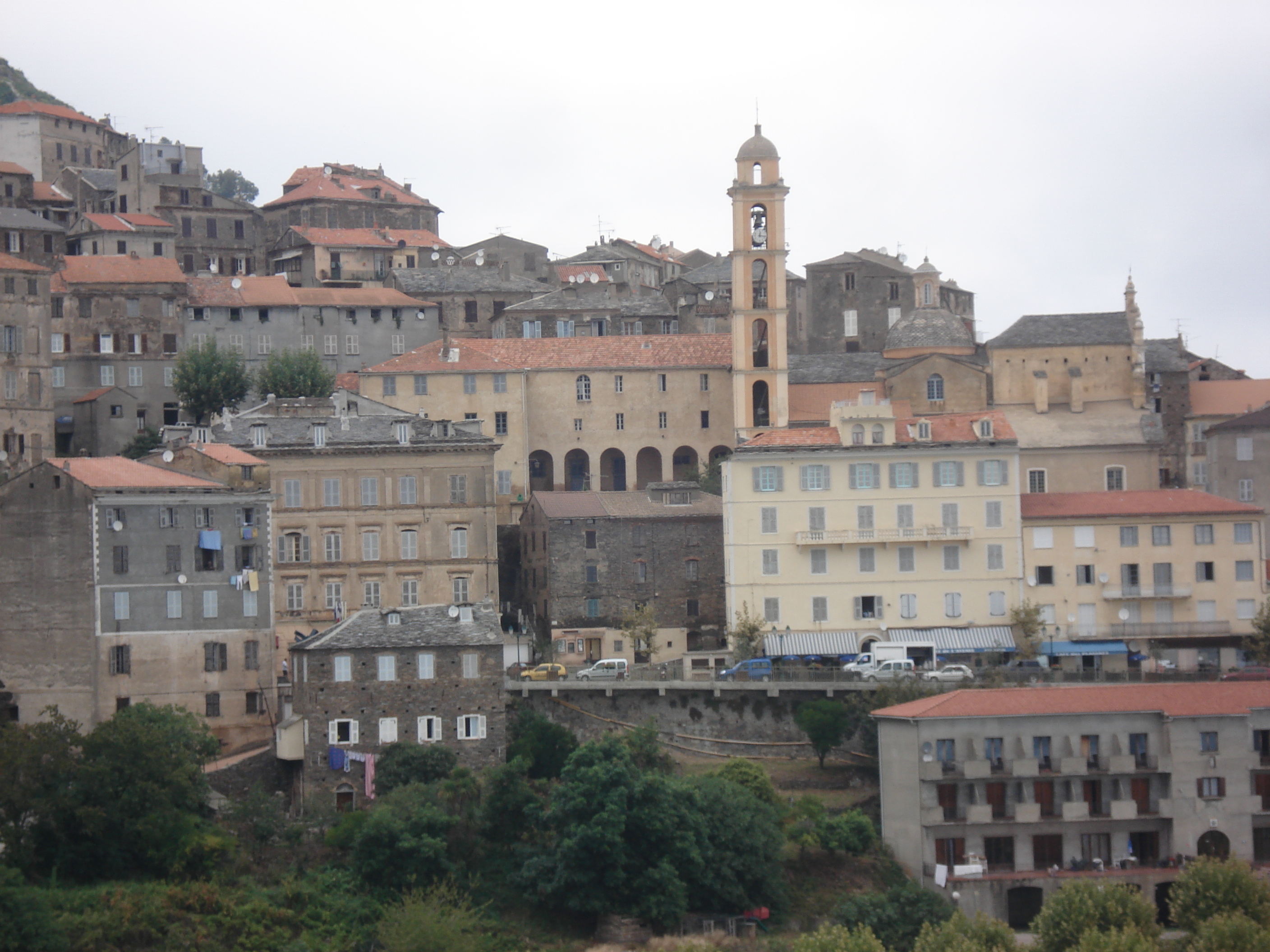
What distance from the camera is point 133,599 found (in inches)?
2697

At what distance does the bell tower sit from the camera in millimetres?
91625

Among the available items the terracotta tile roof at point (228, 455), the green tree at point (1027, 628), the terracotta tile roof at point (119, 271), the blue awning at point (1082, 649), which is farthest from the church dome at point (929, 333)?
the terracotta tile roof at point (119, 271)

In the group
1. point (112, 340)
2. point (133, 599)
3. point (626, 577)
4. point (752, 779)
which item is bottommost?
point (752, 779)

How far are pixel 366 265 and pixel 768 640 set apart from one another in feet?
150

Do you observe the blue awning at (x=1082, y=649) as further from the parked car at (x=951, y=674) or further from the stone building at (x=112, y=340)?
the stone building at (x=112, y=340)

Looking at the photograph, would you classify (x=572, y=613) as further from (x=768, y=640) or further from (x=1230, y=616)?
(x=1230, y=616)

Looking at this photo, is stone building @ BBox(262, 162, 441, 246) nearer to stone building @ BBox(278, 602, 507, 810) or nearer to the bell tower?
the bell tower

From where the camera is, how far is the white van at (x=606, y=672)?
238ft

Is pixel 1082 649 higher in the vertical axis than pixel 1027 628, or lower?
lower

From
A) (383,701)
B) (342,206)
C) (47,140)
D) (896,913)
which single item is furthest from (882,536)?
(47,140)

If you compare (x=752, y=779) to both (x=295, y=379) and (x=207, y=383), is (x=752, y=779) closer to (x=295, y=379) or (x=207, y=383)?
(x=295, y=379)

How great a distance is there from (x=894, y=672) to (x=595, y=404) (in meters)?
26.9

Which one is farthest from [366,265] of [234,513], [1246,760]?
[1246,760]

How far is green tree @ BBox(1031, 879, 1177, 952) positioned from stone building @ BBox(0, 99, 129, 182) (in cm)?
8798
